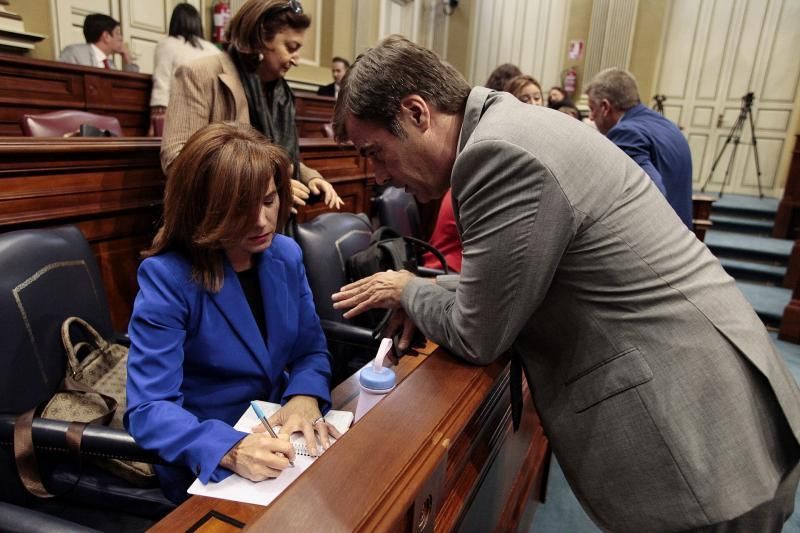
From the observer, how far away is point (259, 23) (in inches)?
66.1

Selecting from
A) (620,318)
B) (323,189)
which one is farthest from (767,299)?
(620,318)

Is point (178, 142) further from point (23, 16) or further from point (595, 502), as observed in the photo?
point (23, 16)

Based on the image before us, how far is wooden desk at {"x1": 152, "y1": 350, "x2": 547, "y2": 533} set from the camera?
526mm

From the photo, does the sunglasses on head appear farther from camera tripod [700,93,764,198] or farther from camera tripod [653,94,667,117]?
camera tripod [700,93,764,198]

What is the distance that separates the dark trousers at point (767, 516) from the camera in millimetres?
899

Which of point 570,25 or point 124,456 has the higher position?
point 570,25

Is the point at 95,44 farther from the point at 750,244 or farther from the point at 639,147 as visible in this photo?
the point at 750,244

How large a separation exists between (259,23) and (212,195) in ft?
2.98

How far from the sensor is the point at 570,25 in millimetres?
7613

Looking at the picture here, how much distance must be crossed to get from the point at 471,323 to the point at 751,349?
0.45m

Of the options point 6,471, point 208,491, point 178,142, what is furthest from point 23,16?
point 208,491

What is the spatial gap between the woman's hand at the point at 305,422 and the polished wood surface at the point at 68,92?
325cm

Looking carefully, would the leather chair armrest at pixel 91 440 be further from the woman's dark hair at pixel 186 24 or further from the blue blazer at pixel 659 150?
the woman's dark hair at pixel 186 24

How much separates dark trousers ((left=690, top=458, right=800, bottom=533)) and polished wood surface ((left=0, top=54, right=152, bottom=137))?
3966mm
